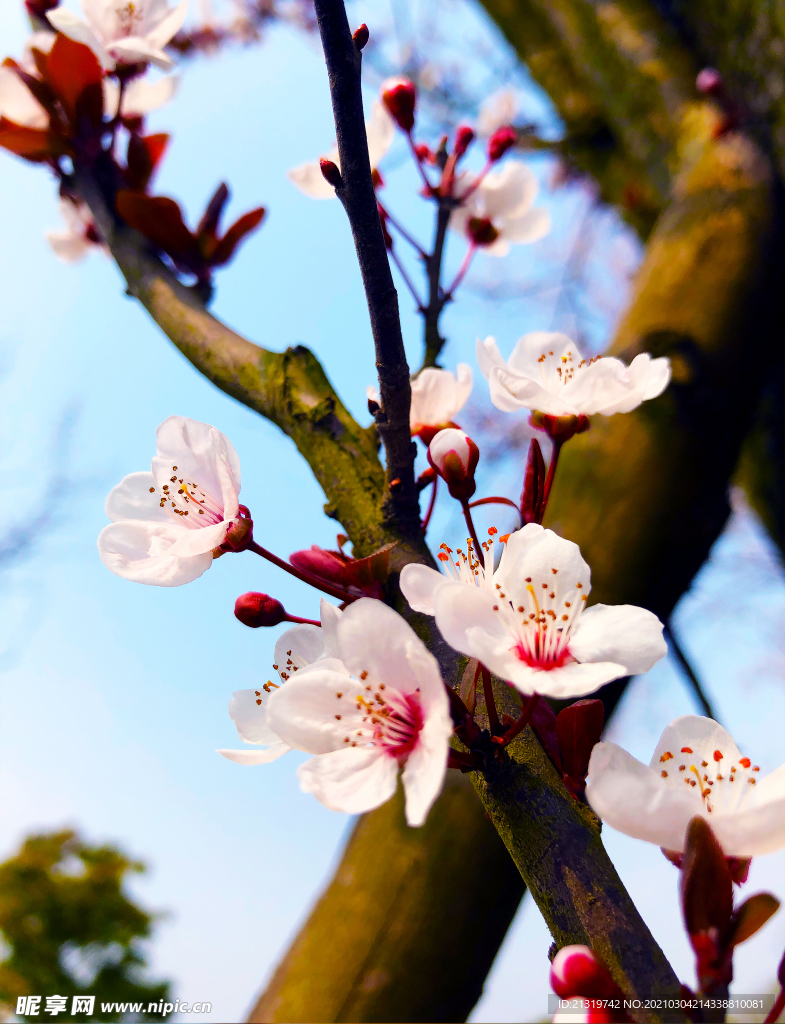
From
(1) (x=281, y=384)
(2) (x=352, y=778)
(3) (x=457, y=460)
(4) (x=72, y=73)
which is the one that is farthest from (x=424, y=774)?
(4) (x=72, y=73)

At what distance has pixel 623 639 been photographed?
16.8 inches

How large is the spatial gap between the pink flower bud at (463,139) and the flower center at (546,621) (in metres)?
0.83

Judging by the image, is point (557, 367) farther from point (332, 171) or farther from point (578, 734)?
point (578, 734)

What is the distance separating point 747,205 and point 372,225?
1.44m

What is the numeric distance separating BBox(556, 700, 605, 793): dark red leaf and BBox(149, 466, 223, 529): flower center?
13.6 inches

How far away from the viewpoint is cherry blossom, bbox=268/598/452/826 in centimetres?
39

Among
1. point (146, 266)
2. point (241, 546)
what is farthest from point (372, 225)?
point (146, 266)

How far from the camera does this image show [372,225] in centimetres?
53

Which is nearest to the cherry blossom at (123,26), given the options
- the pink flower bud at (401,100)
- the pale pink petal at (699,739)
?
the pink flower bud at (401,100)

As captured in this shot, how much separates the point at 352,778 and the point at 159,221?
0.95 metres

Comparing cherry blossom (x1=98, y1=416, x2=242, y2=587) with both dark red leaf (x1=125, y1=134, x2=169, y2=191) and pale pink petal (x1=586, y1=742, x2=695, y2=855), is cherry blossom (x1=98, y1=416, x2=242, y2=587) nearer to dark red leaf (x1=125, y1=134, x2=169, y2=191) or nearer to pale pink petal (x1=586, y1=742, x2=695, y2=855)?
pale pink petal (x1=586, y1=742, x2=695, y2=855)

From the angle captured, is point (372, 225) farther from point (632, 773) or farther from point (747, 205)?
point (747, 205)

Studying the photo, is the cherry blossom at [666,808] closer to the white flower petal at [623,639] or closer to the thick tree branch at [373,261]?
the white flower petal at [623,639]

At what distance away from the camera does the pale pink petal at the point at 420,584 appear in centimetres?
45
